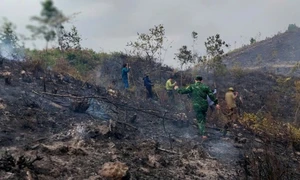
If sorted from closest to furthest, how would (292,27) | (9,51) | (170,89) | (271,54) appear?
(170,89), (9,51), (271,54), (292,27)

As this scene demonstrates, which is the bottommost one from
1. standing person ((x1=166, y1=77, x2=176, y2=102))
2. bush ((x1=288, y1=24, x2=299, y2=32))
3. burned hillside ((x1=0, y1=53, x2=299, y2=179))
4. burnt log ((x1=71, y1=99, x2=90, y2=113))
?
burned hillside ((x1=0, y1=53, x2=299, y2=179))

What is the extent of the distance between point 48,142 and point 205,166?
8.82 ft

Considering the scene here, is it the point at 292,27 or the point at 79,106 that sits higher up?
the point at 292,27

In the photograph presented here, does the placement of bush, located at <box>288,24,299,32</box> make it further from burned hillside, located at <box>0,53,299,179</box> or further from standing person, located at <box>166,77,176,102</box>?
burned hillside, located at <box>0,53,299,179</box>

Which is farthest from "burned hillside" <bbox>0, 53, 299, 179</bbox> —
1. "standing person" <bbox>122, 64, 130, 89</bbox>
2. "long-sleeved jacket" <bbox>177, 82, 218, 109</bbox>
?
"standing person" <bbox>122, 64, 130, 89</bbox>

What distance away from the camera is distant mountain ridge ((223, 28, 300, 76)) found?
22270 mm

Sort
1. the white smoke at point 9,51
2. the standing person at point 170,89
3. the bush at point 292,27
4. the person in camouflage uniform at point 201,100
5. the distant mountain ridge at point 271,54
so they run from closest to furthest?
1. the person in camouflage uniform at point 201,100
2. the standing person at point 170,89
3. the white smoke at point 9,51
4. the distant mountain ridge at point 271,54
5. the bush at point 292,27

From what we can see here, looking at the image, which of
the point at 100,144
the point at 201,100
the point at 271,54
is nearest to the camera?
the point at 100,144

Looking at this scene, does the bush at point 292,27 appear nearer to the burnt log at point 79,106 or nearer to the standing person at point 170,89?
the standing person at point 170,89

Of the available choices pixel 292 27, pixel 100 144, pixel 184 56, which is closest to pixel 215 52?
pixel 184 56

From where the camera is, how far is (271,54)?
24656mm

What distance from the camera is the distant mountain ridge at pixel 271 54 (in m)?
22.3

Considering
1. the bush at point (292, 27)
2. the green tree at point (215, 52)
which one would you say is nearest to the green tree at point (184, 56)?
the green tree at point (215, 52)

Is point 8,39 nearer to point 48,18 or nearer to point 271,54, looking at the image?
point 48,18
